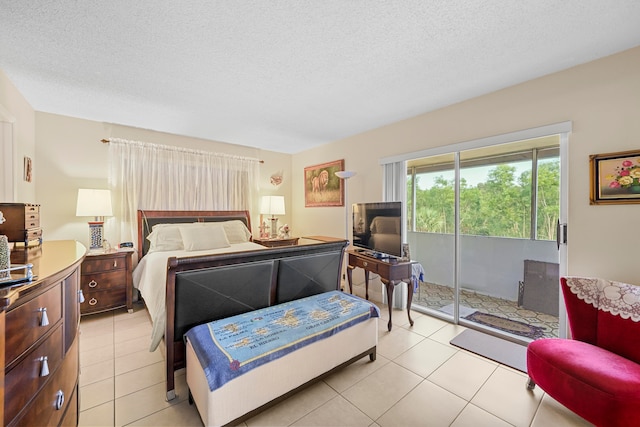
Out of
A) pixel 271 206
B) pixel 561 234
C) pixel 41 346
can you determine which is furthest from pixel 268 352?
pixel 271 206

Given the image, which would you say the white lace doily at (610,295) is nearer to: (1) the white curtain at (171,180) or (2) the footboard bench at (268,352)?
(2) the footboard bench at (268,352)

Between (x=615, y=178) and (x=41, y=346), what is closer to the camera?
(x=41, y=346)

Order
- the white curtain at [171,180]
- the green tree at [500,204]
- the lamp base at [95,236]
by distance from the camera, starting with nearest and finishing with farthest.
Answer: the green tree at [500,204] → the lamp base at [95,236] → the white curtain at [171,180]

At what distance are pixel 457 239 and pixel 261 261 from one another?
2.30 meters

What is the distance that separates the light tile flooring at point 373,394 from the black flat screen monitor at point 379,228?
1.05m

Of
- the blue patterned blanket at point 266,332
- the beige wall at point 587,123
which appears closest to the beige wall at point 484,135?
the beige wall at point 587,123

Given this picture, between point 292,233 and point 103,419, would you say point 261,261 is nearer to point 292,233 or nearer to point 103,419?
point 103,419

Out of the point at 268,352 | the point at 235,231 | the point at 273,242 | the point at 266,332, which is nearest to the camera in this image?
the point at 268,352

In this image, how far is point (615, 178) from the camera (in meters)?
1.98

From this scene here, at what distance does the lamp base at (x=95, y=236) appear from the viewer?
10.7 ft

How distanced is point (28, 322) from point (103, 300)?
278 centimetres

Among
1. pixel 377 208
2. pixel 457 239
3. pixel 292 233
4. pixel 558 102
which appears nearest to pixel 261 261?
pixel 377 208

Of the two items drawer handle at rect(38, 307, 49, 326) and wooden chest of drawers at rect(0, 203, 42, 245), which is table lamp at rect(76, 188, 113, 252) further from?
drawer handle at rect(38, 307, 49, 326)

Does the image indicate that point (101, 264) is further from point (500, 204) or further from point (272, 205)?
point (500, 204)
